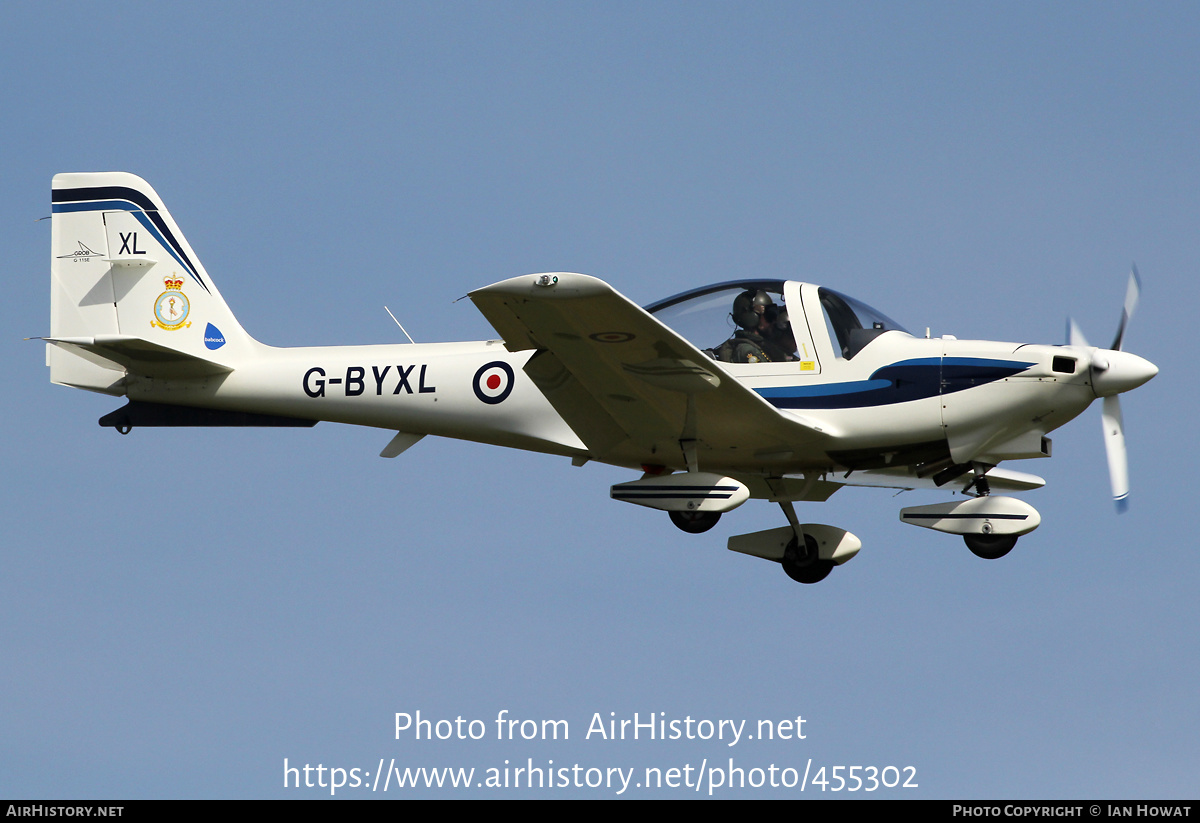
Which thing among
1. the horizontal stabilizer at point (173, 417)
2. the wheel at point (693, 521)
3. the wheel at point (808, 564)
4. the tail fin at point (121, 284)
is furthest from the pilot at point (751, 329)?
the tail fin at point (121, 284)

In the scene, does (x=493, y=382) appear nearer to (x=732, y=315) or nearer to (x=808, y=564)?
(x=732, y=315)

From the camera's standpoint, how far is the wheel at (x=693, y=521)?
11.9m

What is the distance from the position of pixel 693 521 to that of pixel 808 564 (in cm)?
157

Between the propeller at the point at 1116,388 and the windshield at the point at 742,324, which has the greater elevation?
the windshield at the point at 742,324

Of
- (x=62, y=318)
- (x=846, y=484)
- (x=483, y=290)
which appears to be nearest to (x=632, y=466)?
(x=846, y=484)

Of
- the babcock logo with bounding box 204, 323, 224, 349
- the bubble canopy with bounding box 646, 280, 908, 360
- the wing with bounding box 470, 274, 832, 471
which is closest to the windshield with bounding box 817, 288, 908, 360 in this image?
the bubble canopy with bounding box 646, 280, 908, 360

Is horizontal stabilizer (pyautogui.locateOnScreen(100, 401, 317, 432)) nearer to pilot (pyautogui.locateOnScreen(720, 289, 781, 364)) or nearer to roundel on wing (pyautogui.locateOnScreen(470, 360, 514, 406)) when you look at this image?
roundel on wing (pyautogui.locateOnScreen(470, 360, 514, 406))

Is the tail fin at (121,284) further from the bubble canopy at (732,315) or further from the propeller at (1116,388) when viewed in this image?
the propeller at (1116,388)

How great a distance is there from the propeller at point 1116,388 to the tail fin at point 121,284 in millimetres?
7591

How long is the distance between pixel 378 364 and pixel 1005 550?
5.70 m

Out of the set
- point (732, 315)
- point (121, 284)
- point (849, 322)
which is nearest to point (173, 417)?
point (121, 284)

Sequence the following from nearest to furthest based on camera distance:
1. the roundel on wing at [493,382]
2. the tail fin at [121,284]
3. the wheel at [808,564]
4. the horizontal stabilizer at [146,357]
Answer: the roundel on wing at [493,382]
the horizontal stabilizer at [146,357]
the wheel at [808,564]
the tail fin at [121,284]

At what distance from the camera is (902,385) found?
11578mm
